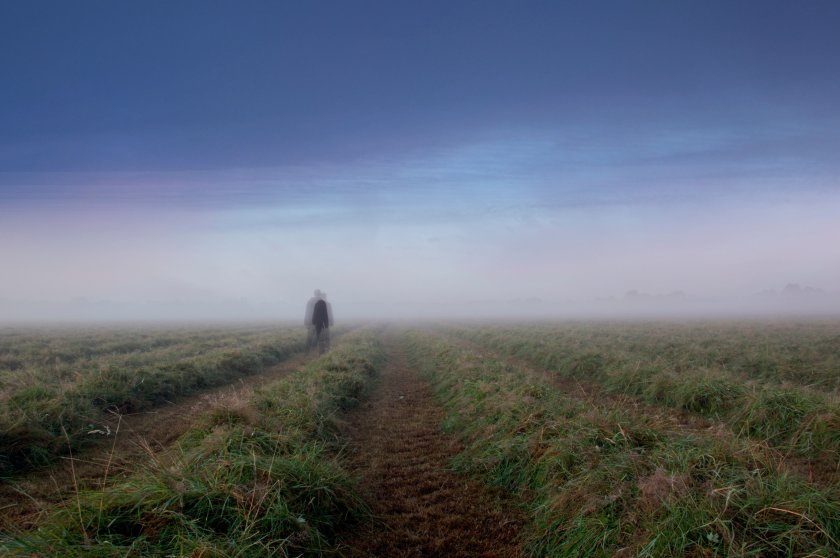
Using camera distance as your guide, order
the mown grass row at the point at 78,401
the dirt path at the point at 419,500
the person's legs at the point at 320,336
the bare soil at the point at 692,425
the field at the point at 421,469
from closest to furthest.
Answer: the field at the point at 421,469, the dirt path at the point at 419,500, the bare soil at the point at 692,425, the mown grass row at the point at 78,401, the person's legs at the point at 320,336

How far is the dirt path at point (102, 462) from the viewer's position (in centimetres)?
477

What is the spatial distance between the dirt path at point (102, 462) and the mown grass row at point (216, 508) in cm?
38

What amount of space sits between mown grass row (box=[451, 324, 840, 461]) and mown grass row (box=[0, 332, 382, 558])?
24.1ft

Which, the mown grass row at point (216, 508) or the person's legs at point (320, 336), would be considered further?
the person's legs at point (320, 336)

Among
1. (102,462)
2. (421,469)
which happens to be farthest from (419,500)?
(102,462)

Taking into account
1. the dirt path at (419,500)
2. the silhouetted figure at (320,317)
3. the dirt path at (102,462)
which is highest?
the silhouetted figure at (320,317)

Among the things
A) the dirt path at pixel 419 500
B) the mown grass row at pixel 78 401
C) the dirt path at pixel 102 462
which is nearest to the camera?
the dirt path at pixel 419 500

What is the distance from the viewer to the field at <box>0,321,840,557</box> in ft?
12.1

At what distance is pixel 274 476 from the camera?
4766mm

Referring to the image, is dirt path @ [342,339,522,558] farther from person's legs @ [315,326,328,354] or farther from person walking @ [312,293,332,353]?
person's legs @ [315,326,328,354]

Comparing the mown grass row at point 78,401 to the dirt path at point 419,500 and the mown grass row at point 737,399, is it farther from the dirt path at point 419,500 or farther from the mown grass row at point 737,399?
the mown grass row at point 737,399

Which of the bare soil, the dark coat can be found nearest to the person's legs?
the dark coat

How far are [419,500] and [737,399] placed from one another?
7884 millimetres

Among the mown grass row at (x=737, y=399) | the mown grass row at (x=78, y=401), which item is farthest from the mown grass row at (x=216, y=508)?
the mown grass row at (x=737, y=399)
